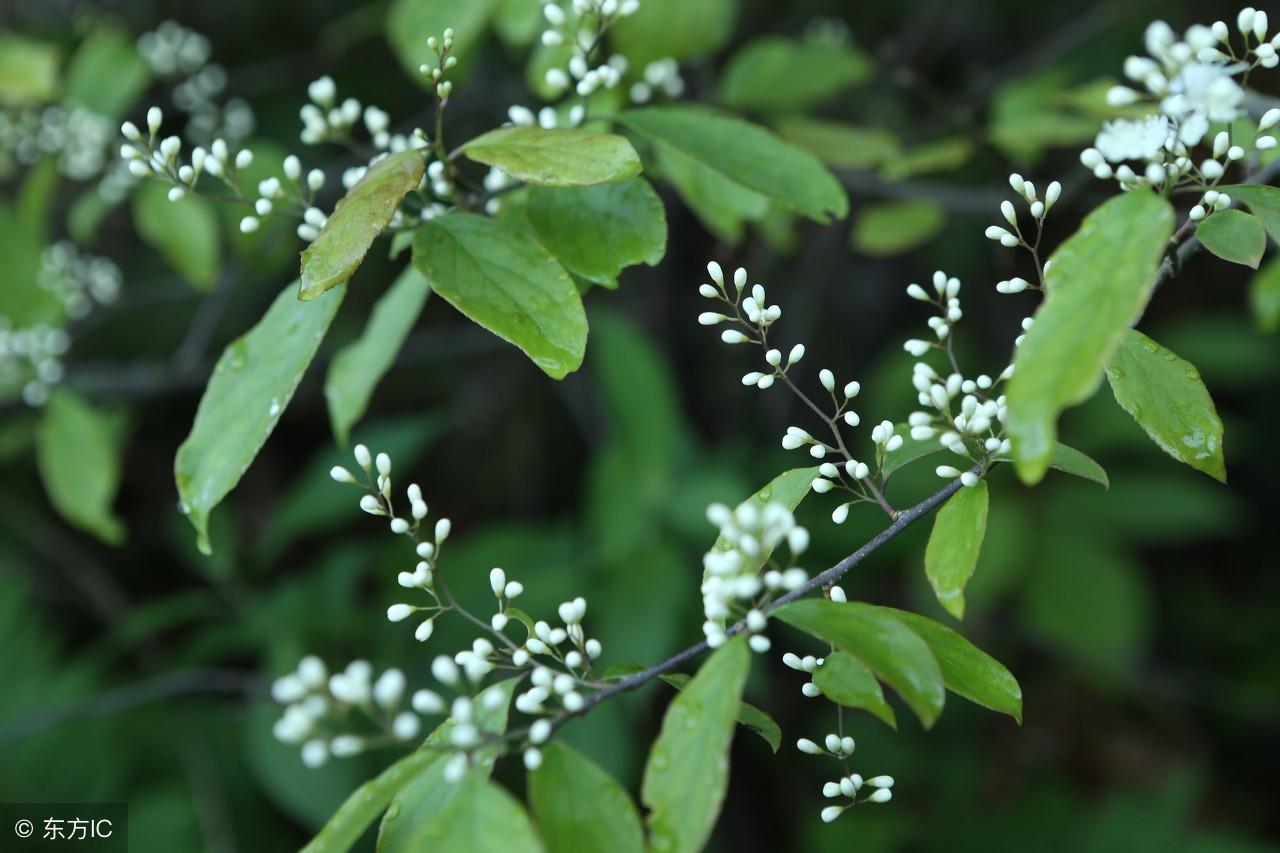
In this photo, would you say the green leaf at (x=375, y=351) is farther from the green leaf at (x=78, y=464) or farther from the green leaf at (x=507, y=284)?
the green leaf at (x=78, y=464)

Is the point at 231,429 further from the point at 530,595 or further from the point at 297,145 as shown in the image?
the point at 297,145

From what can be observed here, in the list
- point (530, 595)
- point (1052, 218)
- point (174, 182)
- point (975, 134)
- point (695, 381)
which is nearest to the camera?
point (174, 182)

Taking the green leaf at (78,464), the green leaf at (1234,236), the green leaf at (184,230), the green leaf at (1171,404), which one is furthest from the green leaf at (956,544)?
the green leaf at (184,230)

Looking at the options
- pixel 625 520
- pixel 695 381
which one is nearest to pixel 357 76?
pixel 695 381

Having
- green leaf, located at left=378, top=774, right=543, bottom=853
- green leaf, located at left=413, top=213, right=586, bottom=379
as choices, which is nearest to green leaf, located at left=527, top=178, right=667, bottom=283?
green leaf, located at left=413, top=213, right=586, bottom=379

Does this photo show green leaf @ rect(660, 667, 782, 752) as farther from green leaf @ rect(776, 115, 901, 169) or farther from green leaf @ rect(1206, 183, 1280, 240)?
green leaf @ rect(776, 115, 901, 169)

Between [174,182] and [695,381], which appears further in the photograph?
[695,381]

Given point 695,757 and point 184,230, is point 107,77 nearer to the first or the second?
point 184,230
